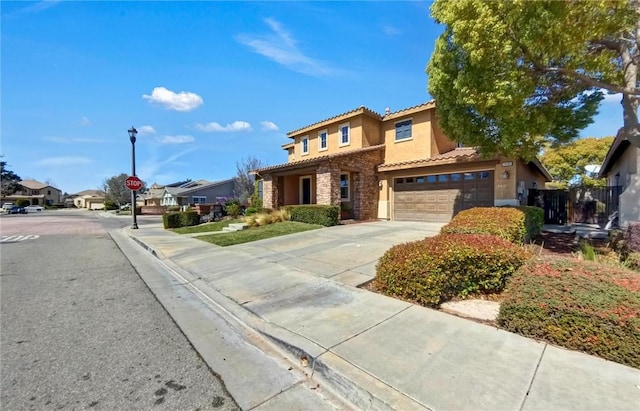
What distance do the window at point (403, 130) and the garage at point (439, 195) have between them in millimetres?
2459

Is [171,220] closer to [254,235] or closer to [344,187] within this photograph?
[254,235]

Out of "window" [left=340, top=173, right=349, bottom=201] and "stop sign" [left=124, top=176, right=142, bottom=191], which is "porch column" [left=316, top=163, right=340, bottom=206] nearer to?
"window" [left=340, top=173, right=349, bottom=201]

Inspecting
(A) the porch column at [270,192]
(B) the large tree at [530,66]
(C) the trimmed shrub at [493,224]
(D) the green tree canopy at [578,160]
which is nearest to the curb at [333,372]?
(C) the trimmed shrub at [493,224]

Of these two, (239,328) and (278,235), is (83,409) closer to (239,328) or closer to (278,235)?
(239,328)

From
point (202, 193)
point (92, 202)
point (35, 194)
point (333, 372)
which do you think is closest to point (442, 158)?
point (333, 372)

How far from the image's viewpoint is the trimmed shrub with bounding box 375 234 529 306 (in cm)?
438

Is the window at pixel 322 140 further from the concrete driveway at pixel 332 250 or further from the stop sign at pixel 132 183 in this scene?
the stop sign at pixel 132 183

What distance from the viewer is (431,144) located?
608 inches

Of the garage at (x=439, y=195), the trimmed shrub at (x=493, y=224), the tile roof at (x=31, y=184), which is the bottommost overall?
the trimmed shrub at (x=493, y=224)

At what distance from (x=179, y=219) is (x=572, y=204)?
22.5m

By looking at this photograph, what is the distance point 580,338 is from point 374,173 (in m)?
14.6

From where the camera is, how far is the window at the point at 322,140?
19609mm

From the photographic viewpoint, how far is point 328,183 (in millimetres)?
14539

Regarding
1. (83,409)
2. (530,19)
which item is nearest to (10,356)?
(83,409)
